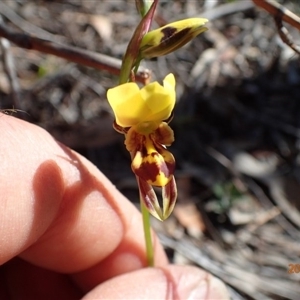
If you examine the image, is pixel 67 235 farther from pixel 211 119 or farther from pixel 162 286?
pixel 211 119

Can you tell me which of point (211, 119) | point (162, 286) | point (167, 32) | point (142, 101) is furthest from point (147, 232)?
point (211, 119)

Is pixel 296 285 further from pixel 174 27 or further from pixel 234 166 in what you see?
pixel 174 27

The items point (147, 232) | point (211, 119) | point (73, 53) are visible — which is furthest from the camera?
point (211, 119)

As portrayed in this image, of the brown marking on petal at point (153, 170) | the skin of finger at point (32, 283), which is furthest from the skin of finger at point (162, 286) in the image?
the brown marking on petal at point (153, 170)

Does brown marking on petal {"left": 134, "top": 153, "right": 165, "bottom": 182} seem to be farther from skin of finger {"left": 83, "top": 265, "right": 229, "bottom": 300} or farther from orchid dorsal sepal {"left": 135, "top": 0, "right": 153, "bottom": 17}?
skin of finger {"left": 83, "top": 265, "right": 229, "bottom": 300}

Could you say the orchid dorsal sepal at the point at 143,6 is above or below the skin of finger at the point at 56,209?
above

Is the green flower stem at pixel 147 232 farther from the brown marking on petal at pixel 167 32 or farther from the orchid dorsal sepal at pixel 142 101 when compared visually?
the brown marking on petal at pixel 167 32

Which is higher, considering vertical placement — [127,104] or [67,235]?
[127,104]
